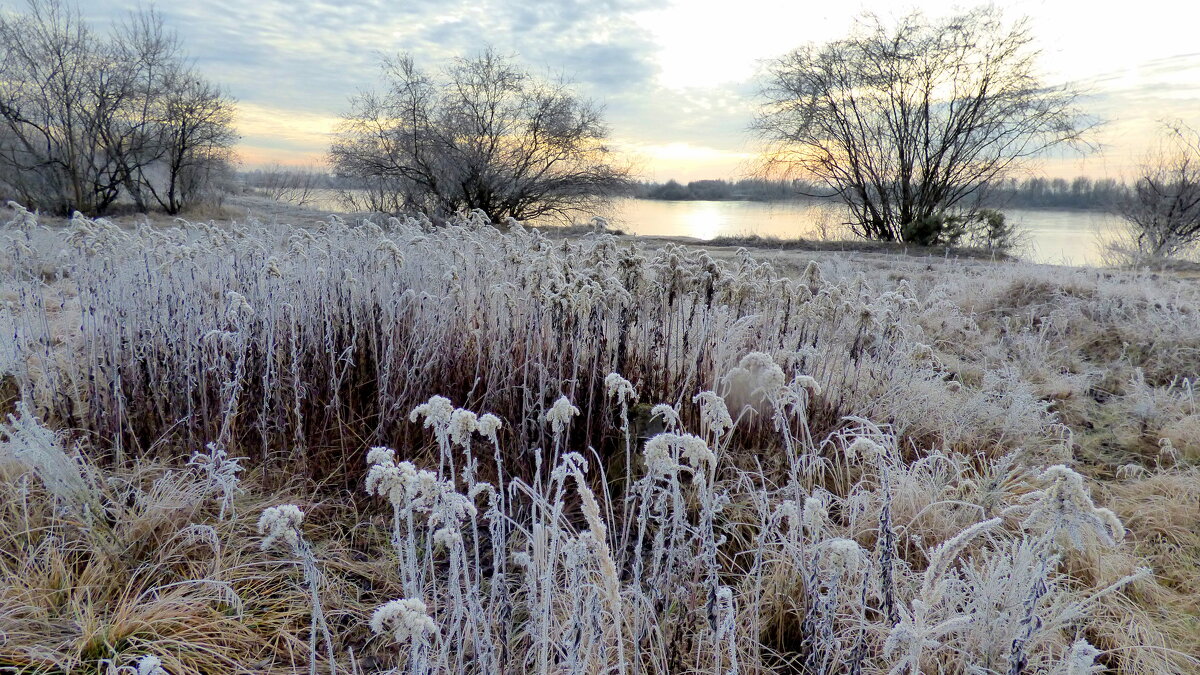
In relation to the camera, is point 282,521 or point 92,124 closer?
point 282,521

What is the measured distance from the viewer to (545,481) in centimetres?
304

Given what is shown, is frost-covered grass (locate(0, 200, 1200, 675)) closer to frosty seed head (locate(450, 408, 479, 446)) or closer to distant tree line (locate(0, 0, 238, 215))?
frosty seed head (locate(450, 408, 479, 446))

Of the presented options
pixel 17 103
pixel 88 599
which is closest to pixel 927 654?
pixel 88 599

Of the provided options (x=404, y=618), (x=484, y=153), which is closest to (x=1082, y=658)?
(x=404, y=618)

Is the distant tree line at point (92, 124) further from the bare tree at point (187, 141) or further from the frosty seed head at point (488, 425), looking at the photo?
the frosty seed head at point (488, 425)

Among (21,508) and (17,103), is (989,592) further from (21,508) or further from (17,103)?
(17,103)

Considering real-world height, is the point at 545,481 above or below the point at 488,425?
below

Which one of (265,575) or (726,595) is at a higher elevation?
(726,595)

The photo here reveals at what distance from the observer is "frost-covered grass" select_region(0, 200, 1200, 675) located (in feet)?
5.57

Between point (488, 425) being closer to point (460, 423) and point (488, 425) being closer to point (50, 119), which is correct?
point (460, 423)

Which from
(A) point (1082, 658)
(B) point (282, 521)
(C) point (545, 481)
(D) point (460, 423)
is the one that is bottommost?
(C) point (545, 481)

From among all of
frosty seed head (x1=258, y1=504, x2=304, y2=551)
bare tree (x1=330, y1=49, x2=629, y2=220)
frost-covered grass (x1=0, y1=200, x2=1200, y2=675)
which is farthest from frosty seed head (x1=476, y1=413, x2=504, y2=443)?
bare tree (x1=330, y1=49, x2=629, y2=220)

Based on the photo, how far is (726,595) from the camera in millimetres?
1402

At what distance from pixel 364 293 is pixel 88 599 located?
7.51 feet
